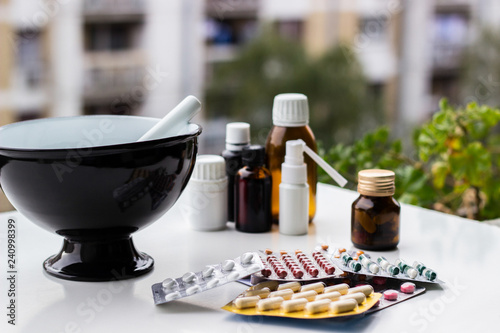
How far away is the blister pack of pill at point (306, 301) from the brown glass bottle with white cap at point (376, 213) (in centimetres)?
17

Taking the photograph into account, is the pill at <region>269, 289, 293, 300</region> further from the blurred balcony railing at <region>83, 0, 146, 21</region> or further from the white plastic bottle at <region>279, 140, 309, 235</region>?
the blurred balcony railing at <region>83, 0, 146, 21</region>

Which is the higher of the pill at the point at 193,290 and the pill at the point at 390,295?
the pill at the point at 193,290

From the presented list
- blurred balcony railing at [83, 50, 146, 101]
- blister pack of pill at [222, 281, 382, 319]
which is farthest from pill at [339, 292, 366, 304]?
blurred balcony railing at [83, 50, 146, 101]

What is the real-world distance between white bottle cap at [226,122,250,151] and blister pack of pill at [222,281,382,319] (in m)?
0.32

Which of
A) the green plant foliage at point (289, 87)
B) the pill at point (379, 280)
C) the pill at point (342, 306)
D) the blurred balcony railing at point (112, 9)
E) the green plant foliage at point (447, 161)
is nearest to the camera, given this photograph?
the pill at point (342, 306)

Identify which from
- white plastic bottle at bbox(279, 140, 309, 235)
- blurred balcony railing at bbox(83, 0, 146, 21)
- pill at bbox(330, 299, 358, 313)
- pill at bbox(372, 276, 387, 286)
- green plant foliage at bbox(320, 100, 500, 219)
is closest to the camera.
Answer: pill at bbox(330, 299, 358, 313)

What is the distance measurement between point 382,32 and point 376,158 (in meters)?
3.83

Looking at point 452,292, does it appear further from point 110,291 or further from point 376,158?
point 376,158

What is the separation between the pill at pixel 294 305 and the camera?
2.16 feet

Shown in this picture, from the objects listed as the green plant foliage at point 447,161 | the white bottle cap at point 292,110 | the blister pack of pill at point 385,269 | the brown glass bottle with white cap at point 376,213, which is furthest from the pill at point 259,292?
the green plant foliage at point 447,161

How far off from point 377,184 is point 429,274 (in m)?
0.15

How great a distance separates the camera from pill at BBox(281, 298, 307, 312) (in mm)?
657

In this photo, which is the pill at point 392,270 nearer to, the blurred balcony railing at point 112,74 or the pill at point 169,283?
the pill at point 169,283

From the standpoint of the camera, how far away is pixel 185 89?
4.01 m
